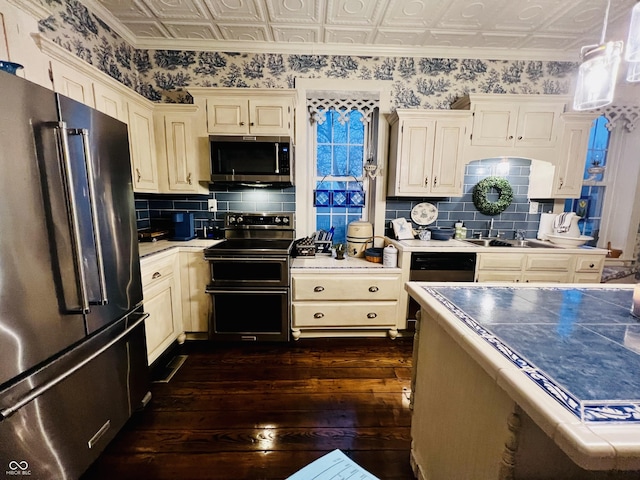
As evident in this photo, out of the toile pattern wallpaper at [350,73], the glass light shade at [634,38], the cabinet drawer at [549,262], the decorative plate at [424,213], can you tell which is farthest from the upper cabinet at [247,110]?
the cabinet drawer at [549,262]

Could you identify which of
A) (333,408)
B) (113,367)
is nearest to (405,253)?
(333,408)

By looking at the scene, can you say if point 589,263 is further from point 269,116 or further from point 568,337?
point 269,116

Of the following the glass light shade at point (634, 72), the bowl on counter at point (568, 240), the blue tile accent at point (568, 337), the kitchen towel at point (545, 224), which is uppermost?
the glass light shade at point (634, 72)

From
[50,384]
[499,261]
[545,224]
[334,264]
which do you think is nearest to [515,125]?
[545,224]

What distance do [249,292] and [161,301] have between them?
0.67 metres

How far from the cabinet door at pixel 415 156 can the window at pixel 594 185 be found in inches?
66.5

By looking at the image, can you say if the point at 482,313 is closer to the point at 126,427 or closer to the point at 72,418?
the point at 72,418

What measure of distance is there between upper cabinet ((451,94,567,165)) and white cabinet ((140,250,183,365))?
290cm

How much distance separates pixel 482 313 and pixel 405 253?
1.50 metres

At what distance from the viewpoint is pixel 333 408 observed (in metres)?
1.76

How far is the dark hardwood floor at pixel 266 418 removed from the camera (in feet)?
4.56

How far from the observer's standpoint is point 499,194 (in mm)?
2922

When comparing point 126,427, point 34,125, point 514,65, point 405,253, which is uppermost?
point 514,65

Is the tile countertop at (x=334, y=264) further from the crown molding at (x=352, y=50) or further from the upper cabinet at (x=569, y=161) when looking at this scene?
the crown molding at (x=352, y=50)
